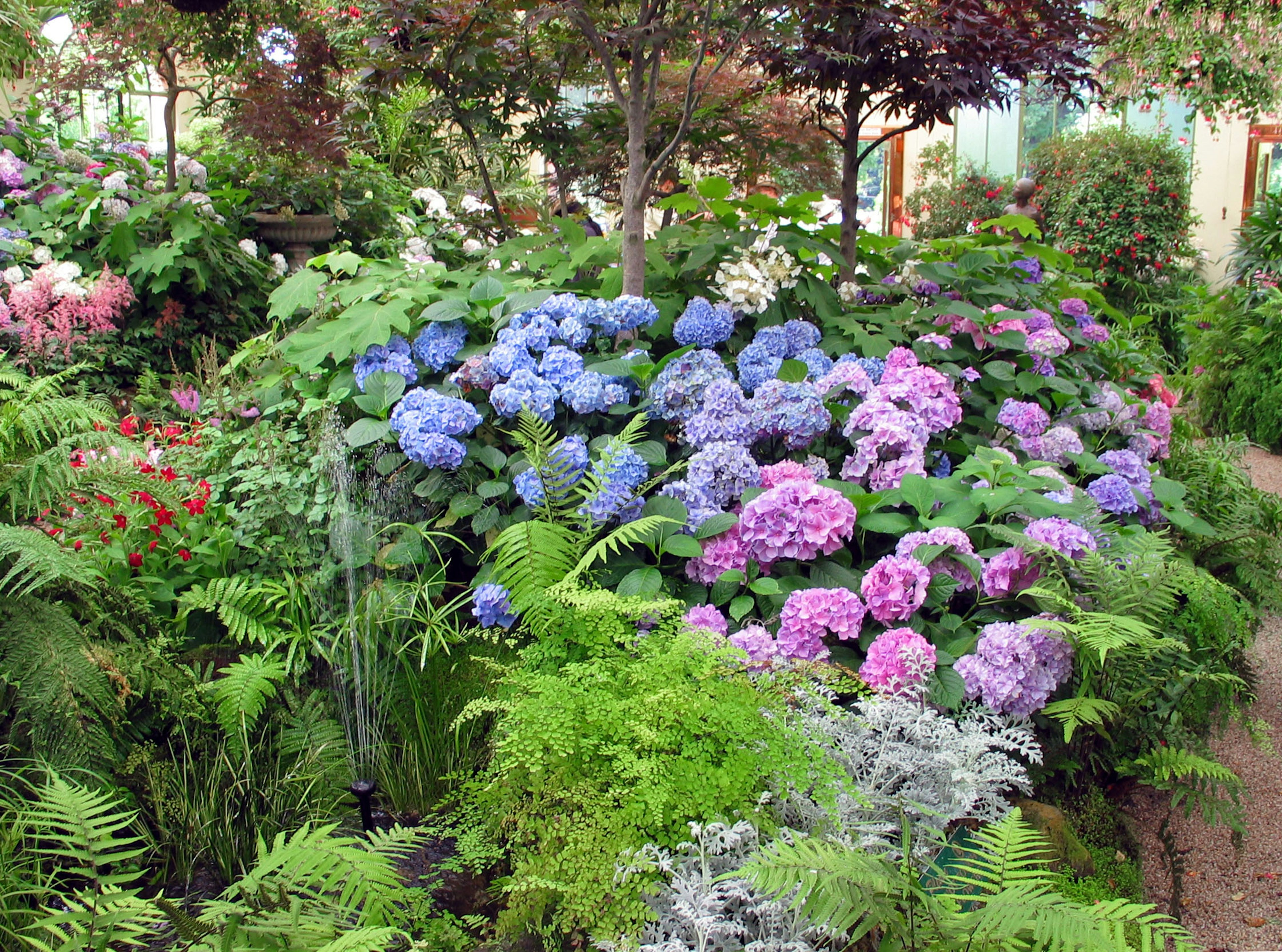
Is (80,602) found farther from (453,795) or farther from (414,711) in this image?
(453,795)

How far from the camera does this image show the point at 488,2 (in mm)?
3246

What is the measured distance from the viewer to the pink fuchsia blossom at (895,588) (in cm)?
229

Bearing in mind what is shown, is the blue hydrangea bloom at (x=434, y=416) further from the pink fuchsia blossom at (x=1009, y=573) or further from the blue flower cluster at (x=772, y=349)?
the pink fuchsia blossom at (x=1009, y=573)

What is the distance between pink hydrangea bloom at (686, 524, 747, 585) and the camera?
2480 millimetres

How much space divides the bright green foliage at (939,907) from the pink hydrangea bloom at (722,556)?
1001mm

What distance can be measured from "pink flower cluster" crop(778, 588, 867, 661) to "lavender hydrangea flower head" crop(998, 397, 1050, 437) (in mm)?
1141

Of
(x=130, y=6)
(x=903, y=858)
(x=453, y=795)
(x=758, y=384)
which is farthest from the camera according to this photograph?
(x=130, y=6)

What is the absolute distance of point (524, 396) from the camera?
109 inches

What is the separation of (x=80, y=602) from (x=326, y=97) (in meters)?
3.67

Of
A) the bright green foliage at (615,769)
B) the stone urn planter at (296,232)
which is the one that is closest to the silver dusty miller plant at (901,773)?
the bright green foliage at (615,769)

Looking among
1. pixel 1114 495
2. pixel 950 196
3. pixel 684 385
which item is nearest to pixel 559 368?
pixel 684 385

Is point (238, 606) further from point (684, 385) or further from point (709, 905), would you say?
point (709, 905)

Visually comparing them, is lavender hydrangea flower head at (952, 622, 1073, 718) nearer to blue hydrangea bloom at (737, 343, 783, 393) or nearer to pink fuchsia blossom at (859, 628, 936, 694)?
pink fuchsia blossom at (859, 628, 936, 694)

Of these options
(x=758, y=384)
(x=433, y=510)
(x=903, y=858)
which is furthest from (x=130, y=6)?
(x=903, y=858)
